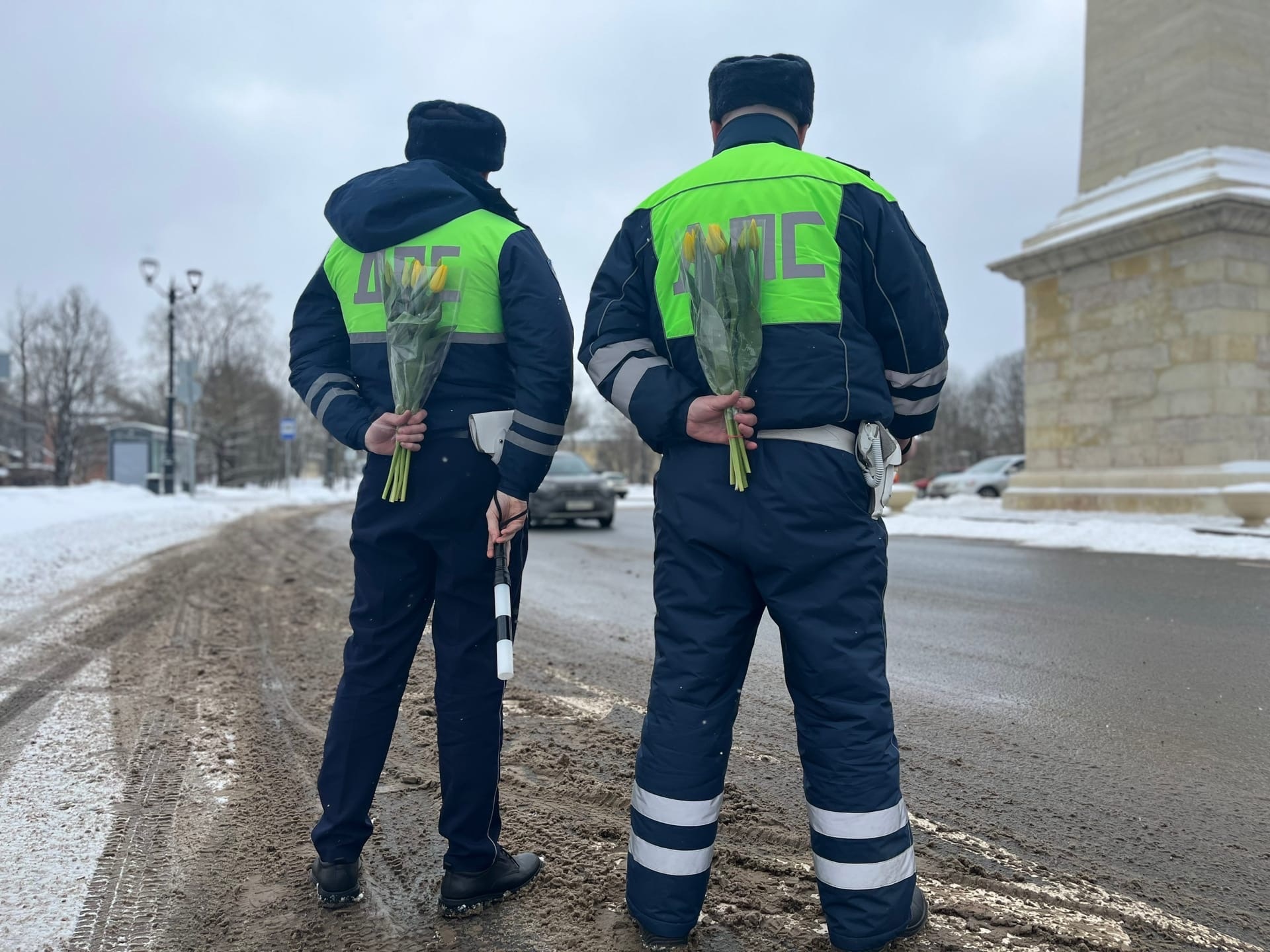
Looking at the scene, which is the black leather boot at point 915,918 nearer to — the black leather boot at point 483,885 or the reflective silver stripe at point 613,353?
the black leather boot at point 483,885

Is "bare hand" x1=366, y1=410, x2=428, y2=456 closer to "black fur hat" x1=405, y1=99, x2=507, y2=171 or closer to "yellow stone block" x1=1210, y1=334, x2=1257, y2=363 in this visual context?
"black fur hat" x1=405, y1=99, x2=507, y2=171

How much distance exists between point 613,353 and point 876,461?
0.69m

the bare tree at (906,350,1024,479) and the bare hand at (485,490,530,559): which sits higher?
the bare tree at (906,350,1024,479)

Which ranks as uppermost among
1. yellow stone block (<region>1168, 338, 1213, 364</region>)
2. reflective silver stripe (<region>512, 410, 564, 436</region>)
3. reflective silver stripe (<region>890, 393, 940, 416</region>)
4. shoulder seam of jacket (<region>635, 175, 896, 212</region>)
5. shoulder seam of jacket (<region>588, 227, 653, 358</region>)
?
yellow stone block (<region>1168, 338, 1213, 364</region>)

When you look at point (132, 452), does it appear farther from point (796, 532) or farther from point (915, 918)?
point (915, 918)

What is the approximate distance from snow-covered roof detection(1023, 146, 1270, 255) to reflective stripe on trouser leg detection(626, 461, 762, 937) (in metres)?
14.7

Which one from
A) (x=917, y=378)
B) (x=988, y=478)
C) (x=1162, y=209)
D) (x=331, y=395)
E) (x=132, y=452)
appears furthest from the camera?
(x=132, y=452)

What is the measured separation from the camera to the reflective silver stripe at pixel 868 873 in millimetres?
2061

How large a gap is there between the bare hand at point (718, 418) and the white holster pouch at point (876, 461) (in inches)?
9.6

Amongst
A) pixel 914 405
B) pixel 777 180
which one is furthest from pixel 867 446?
pixel 777 180

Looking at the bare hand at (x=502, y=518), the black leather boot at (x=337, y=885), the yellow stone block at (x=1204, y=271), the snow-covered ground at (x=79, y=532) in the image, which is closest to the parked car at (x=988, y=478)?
the yellow stone block at (x=1204, y=271)

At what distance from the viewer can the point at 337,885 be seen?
239cm

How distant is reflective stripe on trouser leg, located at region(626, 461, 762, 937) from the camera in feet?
7.04

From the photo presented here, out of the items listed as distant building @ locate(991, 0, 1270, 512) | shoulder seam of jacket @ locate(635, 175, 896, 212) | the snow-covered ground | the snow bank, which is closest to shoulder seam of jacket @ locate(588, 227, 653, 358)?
shoulder seam of jacket @ locate(635, 175, 896, 212)
